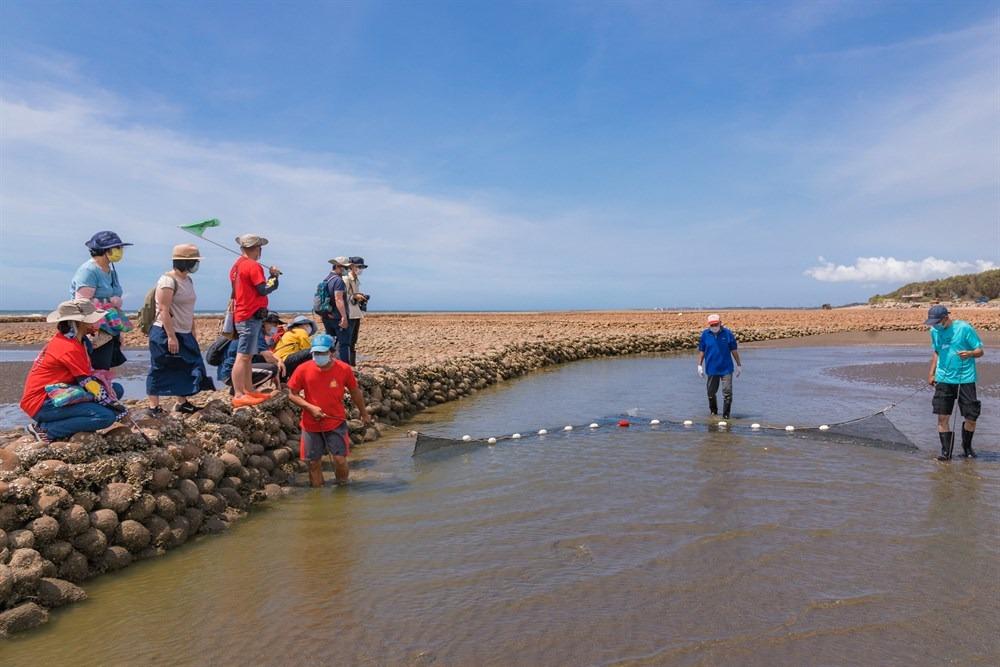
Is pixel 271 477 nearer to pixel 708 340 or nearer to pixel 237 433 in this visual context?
pixel 237 433

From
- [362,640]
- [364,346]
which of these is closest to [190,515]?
[362,640]

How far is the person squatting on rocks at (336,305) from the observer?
10672 millimetres

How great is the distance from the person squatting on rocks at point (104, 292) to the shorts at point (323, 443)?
2.09 m

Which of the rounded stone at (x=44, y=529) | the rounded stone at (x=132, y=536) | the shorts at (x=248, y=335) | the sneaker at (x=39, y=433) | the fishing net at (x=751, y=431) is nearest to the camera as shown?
the rounded stone at (x=44, y=529)

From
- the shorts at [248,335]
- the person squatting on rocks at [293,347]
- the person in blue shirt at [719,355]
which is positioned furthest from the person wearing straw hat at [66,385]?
the person in blue shirt at [719,355]

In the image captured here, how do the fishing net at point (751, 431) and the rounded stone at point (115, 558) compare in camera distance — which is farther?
the fishing net at point (751, 431)

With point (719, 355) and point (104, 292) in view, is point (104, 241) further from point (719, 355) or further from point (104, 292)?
point (719, 355)

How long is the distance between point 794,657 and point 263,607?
357 cm

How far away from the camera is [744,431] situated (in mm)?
10703

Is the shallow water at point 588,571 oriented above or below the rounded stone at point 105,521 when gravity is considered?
below

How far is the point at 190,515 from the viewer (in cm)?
622

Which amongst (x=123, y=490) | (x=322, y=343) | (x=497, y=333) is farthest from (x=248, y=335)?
(x=497, y=333)

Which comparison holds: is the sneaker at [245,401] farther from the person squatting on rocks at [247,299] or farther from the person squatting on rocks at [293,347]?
the person squatting on rocks at [293,347]

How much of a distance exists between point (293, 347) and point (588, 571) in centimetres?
609
